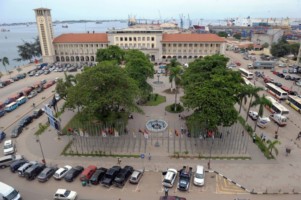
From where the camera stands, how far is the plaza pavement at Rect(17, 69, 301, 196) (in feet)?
84.1

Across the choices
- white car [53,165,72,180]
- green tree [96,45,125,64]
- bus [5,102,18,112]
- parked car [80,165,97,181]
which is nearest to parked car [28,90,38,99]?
bus [5,102,18,112]

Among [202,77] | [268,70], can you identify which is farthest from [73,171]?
[268,70]

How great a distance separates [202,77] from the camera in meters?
38.9

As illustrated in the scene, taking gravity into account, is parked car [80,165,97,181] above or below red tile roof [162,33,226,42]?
below

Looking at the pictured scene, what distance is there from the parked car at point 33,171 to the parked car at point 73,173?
3847 millimetres

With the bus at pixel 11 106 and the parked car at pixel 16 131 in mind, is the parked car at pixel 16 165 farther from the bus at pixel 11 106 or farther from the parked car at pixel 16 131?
the bus at pixel 11 106

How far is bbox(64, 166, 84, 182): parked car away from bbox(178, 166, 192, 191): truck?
12205 millimetres

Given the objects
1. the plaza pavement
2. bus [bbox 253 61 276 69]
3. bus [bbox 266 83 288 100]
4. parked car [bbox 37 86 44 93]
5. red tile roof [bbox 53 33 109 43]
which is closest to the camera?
the plaza pavement

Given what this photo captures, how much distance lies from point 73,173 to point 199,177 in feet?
48.7

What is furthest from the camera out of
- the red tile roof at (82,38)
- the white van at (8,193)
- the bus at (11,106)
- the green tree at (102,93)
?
the red tile roof at (82,38)

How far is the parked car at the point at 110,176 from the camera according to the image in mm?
25219

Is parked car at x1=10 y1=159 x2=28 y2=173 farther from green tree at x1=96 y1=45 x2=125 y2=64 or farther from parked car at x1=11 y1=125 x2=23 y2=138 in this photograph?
green tree at x1=96 y1=45 x2=125 y2=64

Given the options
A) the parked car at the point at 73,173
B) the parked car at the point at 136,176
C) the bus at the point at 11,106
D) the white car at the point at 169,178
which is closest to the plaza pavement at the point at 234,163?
the parked car at the point at 136,176

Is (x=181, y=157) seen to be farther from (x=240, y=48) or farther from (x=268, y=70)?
(x=240, y=48)
